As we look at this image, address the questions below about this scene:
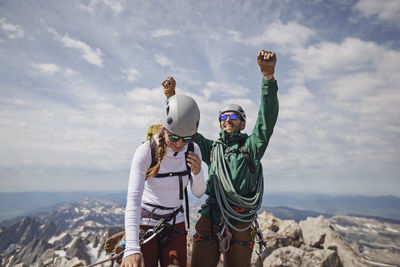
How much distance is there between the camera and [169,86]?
19.1ft

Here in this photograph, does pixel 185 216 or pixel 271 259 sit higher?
pixel 185 216

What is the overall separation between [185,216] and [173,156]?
155cm

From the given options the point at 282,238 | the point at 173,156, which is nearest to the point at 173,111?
the point at 173,156

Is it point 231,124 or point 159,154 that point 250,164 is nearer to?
point 231,124

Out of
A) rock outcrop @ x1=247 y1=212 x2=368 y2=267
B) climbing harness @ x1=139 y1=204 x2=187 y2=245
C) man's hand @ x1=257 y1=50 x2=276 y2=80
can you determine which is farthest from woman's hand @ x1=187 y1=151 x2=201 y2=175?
rock outcrop @ x1=247 y1=212 x2=368 y2=267

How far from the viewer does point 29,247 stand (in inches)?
5527

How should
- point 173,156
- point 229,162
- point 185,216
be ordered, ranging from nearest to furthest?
point 173,156, point 185,216, point 229,162

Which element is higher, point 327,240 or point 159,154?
point 159,154

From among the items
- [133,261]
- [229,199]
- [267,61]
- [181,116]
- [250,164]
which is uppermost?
[267,61]

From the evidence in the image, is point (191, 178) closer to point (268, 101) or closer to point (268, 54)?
point (268, 101)

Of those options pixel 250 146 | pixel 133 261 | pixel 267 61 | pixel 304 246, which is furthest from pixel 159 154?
pixel 304 246

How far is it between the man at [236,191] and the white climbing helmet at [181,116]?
2.17 meters

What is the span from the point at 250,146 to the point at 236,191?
124 cm

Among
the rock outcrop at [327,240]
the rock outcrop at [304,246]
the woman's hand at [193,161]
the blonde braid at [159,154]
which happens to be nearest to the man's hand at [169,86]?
the blonde braid at [159,154]
